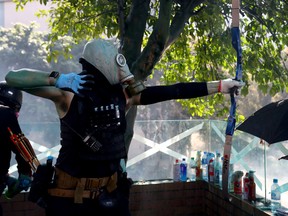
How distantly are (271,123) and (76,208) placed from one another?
211 cm

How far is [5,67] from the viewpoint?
82.4 ft

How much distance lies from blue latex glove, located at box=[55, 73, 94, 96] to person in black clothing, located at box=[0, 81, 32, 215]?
1015mm

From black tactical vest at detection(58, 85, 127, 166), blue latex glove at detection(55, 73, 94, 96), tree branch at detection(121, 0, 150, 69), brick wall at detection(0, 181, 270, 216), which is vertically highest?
tree branch at detection(121, 0, 150, 69)

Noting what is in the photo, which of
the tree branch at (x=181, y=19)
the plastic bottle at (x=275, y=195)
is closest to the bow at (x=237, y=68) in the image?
the plastic bottle at (x=275, y=195)

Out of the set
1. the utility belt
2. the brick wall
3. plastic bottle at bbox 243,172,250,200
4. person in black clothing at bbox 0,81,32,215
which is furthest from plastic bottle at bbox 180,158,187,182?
the utility belt

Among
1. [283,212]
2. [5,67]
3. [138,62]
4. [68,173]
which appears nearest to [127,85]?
[68,173]

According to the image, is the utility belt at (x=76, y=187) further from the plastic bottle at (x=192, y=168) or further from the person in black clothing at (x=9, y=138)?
the plastic bottle at (x=192, y=168)

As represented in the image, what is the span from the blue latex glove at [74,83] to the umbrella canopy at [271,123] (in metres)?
1.95

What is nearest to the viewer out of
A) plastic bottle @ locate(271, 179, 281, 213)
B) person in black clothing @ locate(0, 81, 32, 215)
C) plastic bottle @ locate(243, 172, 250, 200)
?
person in black clothing @ locate(0, 81, 32, 215)

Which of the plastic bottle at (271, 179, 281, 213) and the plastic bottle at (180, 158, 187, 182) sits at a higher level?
the plastic bottle at (180, 158, 187, 182)

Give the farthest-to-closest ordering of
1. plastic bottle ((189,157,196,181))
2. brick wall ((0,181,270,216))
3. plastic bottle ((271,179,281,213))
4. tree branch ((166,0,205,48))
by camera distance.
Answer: plastic bottle ((189,157,196,181)) → brick wall ((0,181,270,216)) → tree branch ((166,0,205,48)) → plastic bottle ((271,179,281,213))

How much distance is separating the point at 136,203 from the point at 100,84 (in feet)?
9.71

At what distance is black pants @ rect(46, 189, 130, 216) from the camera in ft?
9.48

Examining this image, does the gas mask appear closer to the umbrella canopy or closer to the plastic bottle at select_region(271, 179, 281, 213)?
the umbrella canopy
